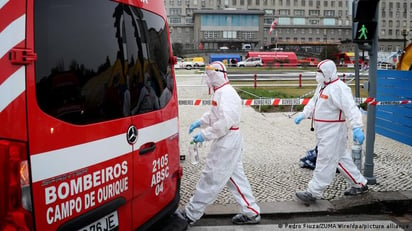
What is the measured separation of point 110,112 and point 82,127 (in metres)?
0.28

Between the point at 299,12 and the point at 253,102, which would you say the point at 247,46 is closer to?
the point at 299,12

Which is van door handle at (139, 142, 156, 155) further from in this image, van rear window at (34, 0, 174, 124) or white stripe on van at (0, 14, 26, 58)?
white stripe on van at (0, 14, 26, 58)

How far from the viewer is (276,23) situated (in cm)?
10869

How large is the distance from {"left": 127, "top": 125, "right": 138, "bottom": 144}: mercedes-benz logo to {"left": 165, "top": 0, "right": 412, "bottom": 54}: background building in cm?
10390

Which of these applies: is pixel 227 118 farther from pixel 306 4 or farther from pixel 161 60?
pixel 306 4

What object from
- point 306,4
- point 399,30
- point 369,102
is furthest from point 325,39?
point 369,102

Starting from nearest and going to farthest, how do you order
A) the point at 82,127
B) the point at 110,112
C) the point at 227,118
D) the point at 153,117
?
the point at 82,127 < the point at 110,112 < the point at 153,117 < the point at 227,118

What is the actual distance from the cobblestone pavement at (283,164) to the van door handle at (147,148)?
7.67 ft

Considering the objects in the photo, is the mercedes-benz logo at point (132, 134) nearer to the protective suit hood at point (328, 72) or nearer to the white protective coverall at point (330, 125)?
the white protective coverall at point (330, 125)

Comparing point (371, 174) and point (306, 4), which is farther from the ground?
point (306, 4)

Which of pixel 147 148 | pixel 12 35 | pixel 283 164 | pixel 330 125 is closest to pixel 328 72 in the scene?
pixel 330 125

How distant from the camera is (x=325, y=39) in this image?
379 feet

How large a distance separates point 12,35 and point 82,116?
60 cm

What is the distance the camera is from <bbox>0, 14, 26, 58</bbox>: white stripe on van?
79.8 inches
